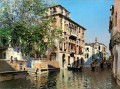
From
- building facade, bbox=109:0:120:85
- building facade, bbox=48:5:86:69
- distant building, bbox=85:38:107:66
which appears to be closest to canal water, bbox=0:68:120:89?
building facade, bbox=109:0:120:85

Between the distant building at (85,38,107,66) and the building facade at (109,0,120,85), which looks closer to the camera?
the building facade at (109,0,120,85)

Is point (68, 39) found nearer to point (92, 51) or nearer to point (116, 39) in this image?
point (92, 51)

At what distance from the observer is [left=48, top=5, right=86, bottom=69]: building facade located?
70.5 metres

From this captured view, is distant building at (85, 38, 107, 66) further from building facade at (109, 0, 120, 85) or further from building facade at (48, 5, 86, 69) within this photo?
building facade at (109, 0, 120, 85)

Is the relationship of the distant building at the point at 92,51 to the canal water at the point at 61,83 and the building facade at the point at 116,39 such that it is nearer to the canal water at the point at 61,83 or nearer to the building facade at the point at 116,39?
the canal water at the point at 61,83

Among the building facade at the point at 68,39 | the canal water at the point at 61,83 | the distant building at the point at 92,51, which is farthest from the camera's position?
the distant building at the point at 92,51

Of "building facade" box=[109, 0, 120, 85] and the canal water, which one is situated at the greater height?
"building facade" box=[109, 0, 120, 85]

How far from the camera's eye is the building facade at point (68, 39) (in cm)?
7050

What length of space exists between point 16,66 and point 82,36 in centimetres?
5452

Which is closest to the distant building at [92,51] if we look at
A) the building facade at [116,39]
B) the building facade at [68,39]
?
the building facade at [68,39]

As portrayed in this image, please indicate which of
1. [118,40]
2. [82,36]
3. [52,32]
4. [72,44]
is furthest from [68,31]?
[118,40]

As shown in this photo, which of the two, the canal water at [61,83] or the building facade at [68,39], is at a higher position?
the building facade at [68,39]

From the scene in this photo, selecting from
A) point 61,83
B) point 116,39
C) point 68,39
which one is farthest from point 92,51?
point 116,39

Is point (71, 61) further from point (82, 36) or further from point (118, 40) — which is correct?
point (118, 40)
